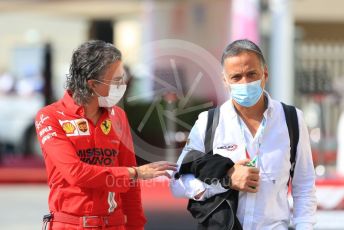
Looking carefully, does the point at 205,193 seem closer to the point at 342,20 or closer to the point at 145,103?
the point at 145,103

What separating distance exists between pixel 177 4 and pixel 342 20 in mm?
5628

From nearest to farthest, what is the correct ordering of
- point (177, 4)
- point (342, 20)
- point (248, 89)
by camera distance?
1. point (248, 89)
2. point (177, 4)
3. point (342, 20)

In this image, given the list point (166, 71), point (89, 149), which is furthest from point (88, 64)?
point (166, 71)

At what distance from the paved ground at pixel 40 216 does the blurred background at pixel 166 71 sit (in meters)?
0.02

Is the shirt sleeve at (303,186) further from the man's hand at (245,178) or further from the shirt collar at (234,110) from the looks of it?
the man's hand at (245,178)

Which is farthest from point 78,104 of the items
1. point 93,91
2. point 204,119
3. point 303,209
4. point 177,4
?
point 177,4

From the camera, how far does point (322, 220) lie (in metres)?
8.12

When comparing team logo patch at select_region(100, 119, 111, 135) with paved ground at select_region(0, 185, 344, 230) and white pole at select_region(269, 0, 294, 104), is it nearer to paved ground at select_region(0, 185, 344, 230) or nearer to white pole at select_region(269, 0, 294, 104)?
paved ground at select_region(0, 185, 344, 230)

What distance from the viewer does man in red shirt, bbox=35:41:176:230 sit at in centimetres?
366

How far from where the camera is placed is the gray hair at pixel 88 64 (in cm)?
376

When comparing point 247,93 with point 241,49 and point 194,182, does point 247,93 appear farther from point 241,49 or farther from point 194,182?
point 194,182

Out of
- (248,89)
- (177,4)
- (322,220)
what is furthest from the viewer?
(177,4)

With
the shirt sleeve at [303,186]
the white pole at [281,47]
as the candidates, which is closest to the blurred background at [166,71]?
the white pole at [281,47]

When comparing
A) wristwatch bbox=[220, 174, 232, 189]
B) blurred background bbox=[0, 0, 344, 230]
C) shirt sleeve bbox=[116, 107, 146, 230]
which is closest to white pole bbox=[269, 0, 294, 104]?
blurred background bbox=[0, 0, 344, 230]
